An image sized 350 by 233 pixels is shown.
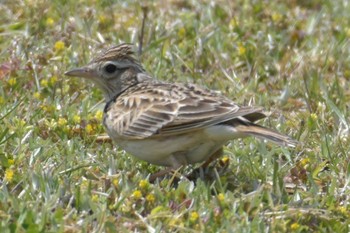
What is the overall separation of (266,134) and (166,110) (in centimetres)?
90

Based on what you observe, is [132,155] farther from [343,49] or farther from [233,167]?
[343,49]

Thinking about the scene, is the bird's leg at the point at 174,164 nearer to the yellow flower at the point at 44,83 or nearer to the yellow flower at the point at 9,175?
the yellow flower at the point at 9,175

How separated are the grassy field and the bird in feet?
0.69

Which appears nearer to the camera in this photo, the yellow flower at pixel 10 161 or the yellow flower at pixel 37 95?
the yellow flower at pixel 10 161

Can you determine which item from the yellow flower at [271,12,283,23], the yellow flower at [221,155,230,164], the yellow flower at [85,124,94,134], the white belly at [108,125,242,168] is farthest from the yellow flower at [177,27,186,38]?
the white belly at [108,125,242,168]

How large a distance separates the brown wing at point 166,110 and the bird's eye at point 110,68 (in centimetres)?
22

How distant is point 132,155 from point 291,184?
1199mm

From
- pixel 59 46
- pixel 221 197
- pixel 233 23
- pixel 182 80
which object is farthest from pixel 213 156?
pixel 233 23

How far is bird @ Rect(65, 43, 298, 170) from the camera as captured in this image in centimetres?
750

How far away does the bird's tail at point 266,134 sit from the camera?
724 centimetres

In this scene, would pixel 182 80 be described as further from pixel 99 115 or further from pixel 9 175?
pixel 9 175

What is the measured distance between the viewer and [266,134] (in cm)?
731

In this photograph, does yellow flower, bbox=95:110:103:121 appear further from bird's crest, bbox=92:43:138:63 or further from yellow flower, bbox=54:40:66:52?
yellow flower, bbox=54:40:66:52

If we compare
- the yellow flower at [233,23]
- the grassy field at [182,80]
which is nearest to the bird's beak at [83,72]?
→ the grassy field at [182,80]
